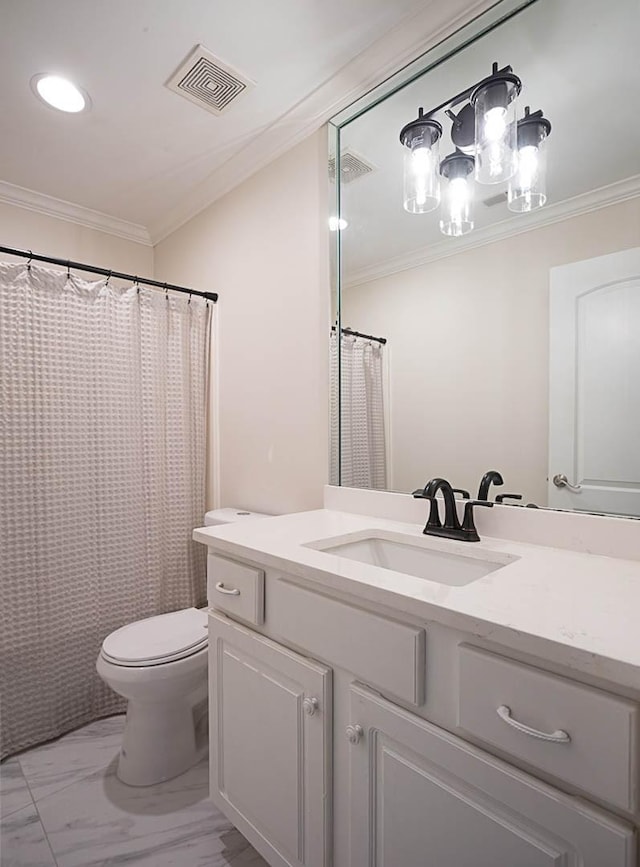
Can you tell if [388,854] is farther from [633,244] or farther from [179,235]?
[179,235]

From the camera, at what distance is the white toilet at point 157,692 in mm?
1521

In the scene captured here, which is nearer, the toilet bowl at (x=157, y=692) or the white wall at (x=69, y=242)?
the toilet bowl at (x=157, y=692)

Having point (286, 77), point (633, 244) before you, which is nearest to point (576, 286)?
point (633, 244)

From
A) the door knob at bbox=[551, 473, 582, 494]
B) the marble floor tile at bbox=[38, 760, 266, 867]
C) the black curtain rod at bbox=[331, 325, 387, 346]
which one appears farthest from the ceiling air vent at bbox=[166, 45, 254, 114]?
the marble floor tile at bbox=[38, 760, 266, 867]

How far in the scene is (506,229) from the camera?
132cm

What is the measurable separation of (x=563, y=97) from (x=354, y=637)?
1457 millimetres

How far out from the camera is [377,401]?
168 cm

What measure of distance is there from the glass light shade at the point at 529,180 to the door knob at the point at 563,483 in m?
0.74

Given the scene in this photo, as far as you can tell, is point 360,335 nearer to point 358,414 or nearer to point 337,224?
point 358,414

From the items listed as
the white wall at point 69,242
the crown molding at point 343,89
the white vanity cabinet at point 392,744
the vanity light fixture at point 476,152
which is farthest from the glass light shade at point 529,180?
the white wall at point 69,242

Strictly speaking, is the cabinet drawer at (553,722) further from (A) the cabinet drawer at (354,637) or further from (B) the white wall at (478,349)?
(B) the white wall at (478,349)

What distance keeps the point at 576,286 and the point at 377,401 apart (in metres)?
0.72

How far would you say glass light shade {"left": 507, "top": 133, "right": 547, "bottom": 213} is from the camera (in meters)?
1.25

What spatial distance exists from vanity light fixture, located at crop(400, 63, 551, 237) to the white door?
29 centimetres
